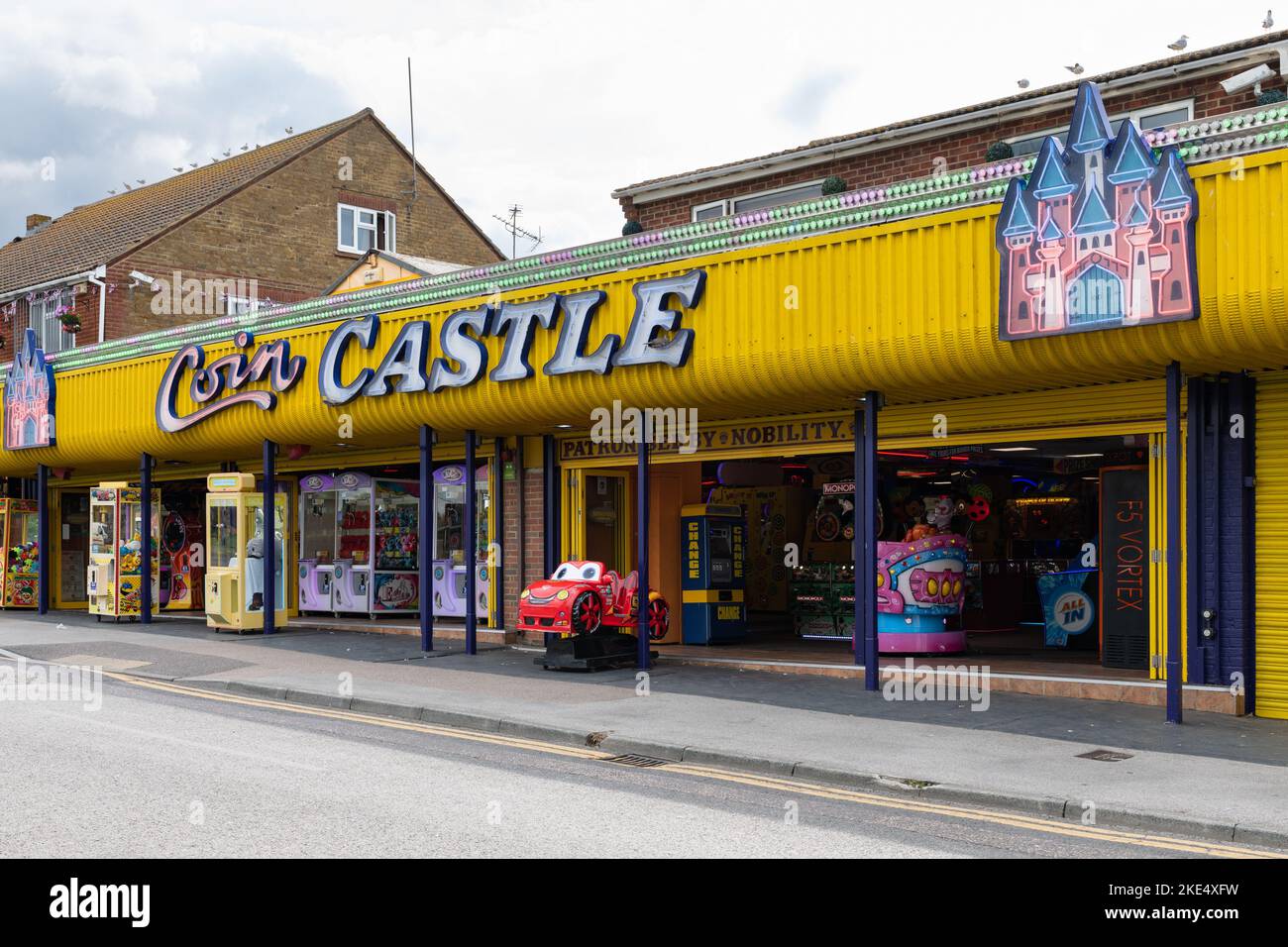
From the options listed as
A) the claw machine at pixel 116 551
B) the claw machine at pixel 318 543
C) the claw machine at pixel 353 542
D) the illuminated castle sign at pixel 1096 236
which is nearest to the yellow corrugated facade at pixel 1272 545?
the illuminated castle sign at pixel 1096 236

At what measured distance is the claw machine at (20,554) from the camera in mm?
26172

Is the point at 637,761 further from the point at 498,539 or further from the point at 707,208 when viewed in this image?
the point at 707,208

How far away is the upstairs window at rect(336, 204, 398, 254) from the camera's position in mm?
34781

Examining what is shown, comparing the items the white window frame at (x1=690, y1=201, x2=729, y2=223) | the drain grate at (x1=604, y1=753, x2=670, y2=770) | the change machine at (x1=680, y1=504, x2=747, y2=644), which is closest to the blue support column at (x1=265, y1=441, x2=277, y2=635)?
the change machine at (x1=680, y1=504, x2=747, y2=644)

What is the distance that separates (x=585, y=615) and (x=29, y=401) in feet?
49.1

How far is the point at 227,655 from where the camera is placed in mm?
17141

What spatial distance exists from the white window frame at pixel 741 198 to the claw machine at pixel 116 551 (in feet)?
37.3

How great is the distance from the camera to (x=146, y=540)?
21672mm

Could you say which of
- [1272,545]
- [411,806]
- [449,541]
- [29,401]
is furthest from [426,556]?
[29,401]

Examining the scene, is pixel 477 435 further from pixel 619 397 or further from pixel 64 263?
pixel 64 263

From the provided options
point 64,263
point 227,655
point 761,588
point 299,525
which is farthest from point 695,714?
point 64,263

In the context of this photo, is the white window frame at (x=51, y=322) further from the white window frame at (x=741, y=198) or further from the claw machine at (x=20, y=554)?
the white window frame at (x=741, y=198)

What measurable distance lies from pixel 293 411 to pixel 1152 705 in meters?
12.9

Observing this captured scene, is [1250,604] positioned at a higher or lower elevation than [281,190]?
lower
